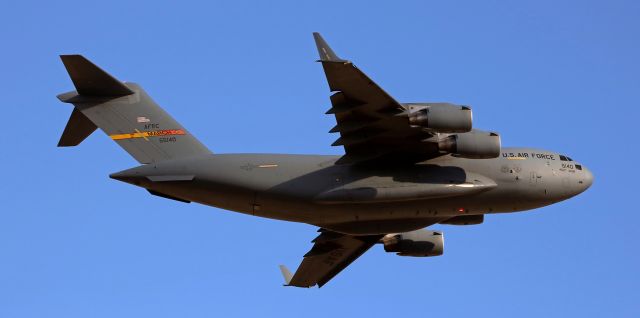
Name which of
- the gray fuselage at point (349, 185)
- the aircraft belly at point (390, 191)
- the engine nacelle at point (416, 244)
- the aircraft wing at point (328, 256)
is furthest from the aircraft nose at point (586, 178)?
the aircraft wing at point (328, 256)

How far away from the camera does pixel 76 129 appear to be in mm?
17234

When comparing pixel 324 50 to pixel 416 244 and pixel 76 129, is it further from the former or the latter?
pixel 416 244

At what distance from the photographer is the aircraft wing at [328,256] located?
19.2 metres

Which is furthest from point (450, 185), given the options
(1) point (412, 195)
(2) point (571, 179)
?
(2) point (571, 179)

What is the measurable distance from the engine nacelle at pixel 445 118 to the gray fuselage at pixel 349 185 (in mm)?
1164

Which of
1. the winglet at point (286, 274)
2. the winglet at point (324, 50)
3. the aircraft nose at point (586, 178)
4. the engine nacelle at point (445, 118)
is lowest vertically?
the winglet at point (286, 274)

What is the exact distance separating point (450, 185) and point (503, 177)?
1009 millimetres

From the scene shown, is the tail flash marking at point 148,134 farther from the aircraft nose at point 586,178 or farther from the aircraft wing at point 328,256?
the aircraft nose at point 586,178

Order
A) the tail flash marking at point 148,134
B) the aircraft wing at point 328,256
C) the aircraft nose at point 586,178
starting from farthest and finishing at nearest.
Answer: the aircraft wing at point 328,256 < the aircraft nose at point 586,178 < the tail flash marking at point 148,134

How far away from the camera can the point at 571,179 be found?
17.2 m

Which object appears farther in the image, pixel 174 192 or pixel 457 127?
pixel 174 192

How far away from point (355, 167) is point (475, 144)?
73.2 inches

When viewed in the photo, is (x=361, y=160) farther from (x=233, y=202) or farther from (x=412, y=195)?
(x=233, y=202)

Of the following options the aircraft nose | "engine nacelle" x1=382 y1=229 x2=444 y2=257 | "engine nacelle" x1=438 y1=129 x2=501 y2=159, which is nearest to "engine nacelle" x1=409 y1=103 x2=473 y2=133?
"engine nacelle" x1=438 y1=129 x2=501 y2=159
